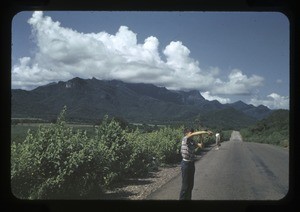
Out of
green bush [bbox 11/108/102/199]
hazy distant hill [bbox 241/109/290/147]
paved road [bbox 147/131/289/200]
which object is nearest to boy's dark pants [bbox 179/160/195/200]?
paved road [bbox 147/131/289/200]

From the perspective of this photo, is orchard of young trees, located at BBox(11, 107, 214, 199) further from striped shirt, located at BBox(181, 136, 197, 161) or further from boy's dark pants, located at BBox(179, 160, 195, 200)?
boy's dark pants, located at BBox(179, 160, 195, 200)

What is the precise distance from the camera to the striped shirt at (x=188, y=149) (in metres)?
5.66

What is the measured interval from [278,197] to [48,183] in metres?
2.90

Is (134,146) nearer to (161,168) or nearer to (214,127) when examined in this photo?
(161,168)

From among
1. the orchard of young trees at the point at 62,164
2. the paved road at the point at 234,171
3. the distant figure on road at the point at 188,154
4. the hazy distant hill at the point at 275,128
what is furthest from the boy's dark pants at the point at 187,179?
the hazy distant hill at the point at 275,128

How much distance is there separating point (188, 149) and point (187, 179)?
0.67m

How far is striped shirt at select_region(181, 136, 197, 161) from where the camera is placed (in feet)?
18.6

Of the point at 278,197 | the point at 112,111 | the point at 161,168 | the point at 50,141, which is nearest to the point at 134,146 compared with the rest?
the point at 161,168

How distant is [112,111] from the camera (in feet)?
17.7

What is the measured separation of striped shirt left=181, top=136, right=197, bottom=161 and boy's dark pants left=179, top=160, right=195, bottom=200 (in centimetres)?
8

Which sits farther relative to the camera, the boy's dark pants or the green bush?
the green bush

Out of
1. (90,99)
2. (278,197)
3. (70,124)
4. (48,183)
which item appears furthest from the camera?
(70,124)

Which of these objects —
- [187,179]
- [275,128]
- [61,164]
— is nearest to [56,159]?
[61,164]
